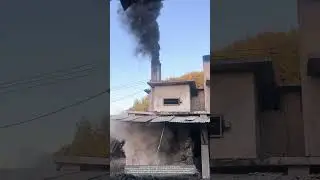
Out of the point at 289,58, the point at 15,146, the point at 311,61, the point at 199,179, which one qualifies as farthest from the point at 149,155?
the point at 289,58

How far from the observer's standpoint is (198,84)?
13.2 metres

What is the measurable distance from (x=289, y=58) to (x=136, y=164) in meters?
7.40

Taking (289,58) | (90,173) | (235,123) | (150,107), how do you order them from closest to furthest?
(235,123)
(90,173)
(150,107)
(289,58)

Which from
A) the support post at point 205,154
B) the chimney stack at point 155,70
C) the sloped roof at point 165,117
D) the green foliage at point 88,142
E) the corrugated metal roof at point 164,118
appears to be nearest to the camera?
the support post at point 205,154

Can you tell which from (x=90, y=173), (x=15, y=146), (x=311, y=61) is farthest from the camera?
(x=15, y=146)

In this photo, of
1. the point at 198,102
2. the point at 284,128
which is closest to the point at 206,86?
the point at 198,102

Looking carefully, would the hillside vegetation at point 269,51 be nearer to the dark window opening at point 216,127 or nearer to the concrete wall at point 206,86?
the concrete wall at point 206,86

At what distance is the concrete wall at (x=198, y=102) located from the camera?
12.0m

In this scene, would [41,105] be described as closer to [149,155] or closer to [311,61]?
[149,155]

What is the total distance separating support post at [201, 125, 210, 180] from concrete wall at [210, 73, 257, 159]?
27 cm

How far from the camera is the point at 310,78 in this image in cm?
888

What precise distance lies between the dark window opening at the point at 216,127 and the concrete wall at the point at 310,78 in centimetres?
162

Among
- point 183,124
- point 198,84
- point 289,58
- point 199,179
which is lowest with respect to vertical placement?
point 199,179

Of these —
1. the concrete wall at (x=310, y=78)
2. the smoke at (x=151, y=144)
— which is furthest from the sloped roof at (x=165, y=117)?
the concrete wall at (x=310, y=78)
